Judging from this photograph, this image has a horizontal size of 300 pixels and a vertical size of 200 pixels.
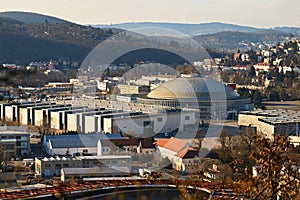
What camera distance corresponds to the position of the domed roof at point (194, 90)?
41.2ft

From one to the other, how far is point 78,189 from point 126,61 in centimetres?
2287

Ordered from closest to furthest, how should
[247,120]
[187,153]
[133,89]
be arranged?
[187,153], [247,120], [133,89]

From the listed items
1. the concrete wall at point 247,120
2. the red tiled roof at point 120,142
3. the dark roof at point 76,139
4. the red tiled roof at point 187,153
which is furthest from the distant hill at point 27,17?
the red tiled roof at point 187,153

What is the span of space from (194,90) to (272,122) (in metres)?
2.90

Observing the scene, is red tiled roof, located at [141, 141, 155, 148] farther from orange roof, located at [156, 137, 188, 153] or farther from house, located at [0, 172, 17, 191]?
house, located at [0, 172, 17, 191]

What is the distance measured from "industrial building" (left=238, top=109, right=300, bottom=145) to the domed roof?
1.35 metres

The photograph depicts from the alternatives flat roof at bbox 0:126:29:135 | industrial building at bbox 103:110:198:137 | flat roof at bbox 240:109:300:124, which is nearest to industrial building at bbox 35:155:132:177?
flat roof at bbox 0:126:29:135

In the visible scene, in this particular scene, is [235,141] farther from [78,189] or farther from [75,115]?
[78,189]

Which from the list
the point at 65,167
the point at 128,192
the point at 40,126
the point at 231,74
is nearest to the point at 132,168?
the point at 65,167

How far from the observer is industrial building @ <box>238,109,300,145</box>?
9550 millimetres

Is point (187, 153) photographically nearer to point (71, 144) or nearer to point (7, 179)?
point (71, 144)

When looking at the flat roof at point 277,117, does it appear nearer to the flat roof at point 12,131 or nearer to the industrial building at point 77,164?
the industrial building at point 77,164

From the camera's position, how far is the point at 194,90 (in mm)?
12688

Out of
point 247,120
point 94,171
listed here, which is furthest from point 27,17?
point 94,171
